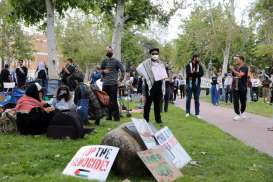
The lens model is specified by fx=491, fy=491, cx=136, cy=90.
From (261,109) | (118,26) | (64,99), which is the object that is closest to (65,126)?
(64,99)

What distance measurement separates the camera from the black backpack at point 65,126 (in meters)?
9.34

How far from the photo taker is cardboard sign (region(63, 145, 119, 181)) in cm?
590

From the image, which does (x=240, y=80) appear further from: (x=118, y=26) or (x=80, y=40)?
(x=80, y=40)

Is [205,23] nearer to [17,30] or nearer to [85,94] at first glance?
[17,30]

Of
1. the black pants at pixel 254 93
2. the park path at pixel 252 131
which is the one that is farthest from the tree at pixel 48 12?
the black pants at pixel 254 93

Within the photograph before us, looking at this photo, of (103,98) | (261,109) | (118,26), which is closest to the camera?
(103,98)

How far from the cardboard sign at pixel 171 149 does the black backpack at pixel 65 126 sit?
9.49 feet

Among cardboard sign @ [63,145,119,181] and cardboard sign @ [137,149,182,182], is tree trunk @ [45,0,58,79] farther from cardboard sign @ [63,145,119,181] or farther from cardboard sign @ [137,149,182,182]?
cardboard sign @ [137,149,182,182]

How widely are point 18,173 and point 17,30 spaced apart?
43.8 metres

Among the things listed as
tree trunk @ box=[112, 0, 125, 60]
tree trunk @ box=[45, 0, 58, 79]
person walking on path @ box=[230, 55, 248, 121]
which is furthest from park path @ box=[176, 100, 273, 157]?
tree trunk @ box=[112, 0, 125, 60]

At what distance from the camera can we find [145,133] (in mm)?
6508

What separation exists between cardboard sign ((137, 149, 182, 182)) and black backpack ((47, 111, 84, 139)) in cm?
345

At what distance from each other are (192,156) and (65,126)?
2.76 metres

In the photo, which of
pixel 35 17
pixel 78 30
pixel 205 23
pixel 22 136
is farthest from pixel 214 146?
pixel 78 30
